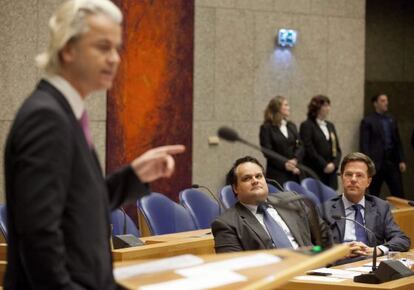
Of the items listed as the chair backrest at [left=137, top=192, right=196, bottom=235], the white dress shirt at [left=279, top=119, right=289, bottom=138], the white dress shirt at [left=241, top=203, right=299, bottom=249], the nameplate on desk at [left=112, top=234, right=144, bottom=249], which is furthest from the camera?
the white dress shirt at [left=279, top=119, right=289, bottom=138]

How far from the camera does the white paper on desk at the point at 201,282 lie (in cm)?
231

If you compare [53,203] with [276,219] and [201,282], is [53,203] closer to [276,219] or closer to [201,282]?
[201,282]

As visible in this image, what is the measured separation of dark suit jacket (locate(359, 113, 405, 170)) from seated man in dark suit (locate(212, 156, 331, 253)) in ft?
21.9

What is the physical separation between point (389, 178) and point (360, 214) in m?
6.08

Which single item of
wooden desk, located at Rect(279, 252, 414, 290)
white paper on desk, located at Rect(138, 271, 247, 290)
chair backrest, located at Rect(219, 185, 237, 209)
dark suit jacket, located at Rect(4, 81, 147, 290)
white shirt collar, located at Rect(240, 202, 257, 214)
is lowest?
wooden desk, located at Rect(279, 252, 414, 290)

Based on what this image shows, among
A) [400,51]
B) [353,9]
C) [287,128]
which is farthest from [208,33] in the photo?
[400,51]

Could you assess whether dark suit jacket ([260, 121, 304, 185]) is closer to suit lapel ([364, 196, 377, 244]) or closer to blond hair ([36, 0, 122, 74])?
suit lapel ([364, 196, 377, 244])

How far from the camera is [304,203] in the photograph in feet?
17.7

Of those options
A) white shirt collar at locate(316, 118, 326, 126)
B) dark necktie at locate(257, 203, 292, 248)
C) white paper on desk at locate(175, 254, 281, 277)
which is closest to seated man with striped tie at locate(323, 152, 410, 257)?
dark necktie at locate(257, 203, 292, 248)

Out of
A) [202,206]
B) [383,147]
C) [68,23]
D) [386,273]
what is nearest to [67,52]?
[68,23]

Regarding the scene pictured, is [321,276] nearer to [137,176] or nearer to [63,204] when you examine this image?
[137,176]

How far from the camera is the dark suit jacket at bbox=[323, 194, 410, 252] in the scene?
613cm

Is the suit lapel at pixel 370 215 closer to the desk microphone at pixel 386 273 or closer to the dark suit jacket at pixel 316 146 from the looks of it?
the desk microphone at pixel 386 273

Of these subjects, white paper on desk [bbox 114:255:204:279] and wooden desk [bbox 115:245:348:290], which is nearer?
wooden desk [bbox 115:245:348:290]
